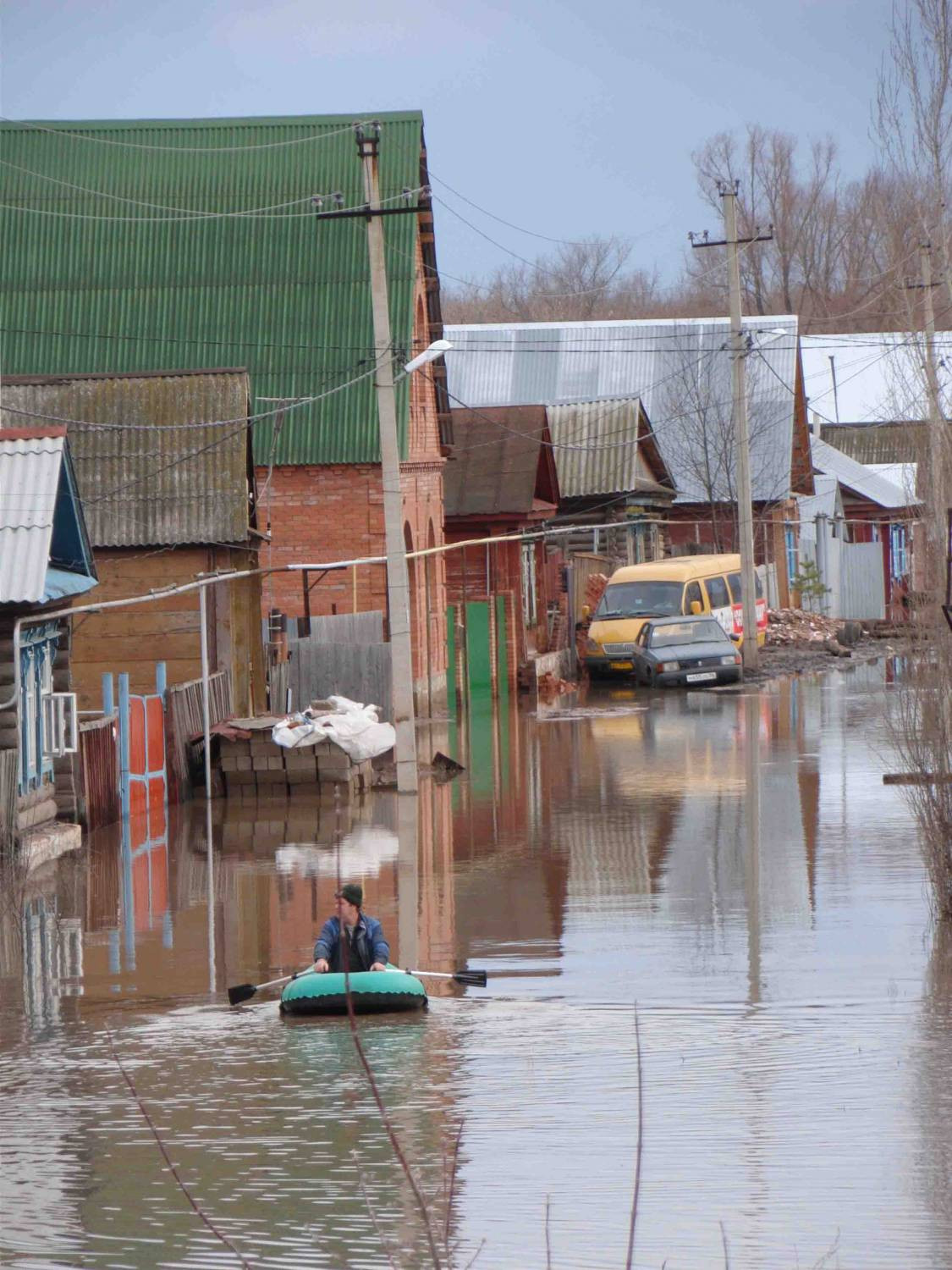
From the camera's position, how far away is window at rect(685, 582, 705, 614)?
42.4 metres

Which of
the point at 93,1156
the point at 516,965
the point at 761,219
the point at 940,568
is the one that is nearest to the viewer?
the point at 93,1156

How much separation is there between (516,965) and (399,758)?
9981 millimetres

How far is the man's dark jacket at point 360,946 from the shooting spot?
11148 mm

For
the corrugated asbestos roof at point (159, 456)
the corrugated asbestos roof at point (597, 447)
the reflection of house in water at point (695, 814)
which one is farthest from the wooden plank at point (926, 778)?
the corrugated asbestos roof at point (597, 447)

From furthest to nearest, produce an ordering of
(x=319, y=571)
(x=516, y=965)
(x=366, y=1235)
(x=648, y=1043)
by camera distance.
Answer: (x=319, y=571)
(x=516, y=965)
(x=648, y=1043)
(x=366, y=1235)

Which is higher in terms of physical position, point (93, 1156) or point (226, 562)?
point (226, 562)

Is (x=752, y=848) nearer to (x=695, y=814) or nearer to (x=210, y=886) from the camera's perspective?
(x=695, y=814)

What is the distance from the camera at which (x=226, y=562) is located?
2627 cm

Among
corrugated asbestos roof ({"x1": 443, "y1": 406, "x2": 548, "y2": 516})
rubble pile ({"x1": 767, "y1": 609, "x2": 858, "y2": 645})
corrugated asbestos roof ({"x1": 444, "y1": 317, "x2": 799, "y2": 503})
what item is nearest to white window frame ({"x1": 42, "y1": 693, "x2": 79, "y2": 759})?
corrugated asbestos roof ({"x1": 443, "y1": 406, "x2": 548, "y2": 516})

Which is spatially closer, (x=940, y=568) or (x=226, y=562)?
(x=940, y=568)

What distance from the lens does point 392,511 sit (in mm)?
22578

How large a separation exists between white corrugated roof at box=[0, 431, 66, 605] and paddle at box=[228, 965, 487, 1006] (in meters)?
6.19

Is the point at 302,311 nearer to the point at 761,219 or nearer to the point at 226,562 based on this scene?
the point at 226,562

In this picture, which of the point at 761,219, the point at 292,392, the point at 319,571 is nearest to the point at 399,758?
the point at 319,571
